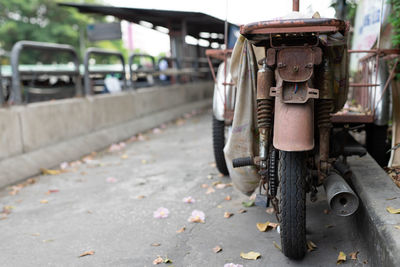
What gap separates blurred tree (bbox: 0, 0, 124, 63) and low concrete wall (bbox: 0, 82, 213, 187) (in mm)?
23149

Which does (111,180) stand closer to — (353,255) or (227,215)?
(227,215)

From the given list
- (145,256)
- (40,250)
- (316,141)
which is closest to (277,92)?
(316,141)

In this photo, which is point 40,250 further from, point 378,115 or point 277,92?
point 378,115

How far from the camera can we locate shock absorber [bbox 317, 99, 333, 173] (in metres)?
2.80

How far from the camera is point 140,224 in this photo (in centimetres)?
349

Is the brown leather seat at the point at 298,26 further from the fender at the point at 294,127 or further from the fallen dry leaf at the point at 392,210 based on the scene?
the fallen dry leaf at the point at 392,210

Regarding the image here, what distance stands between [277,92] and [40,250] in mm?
2008

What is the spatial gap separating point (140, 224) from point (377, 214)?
72.5 inches

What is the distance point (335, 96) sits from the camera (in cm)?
306

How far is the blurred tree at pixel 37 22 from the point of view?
93.5ft

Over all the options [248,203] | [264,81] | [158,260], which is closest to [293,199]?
[264,81]

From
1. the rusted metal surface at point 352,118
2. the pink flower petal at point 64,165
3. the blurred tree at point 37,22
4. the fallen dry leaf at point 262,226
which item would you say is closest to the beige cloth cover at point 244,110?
the fallen dry leaf at point 262,226

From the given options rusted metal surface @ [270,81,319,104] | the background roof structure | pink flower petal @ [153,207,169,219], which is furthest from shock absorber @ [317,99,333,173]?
the background roof structure

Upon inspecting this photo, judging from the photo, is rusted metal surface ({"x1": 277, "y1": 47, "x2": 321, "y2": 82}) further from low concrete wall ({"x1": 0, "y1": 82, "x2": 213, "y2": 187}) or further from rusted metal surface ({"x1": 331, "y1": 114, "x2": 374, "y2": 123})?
low concrete wall ({"x1": 0, "y1": 82, "x2": 213, "y2": 187})
